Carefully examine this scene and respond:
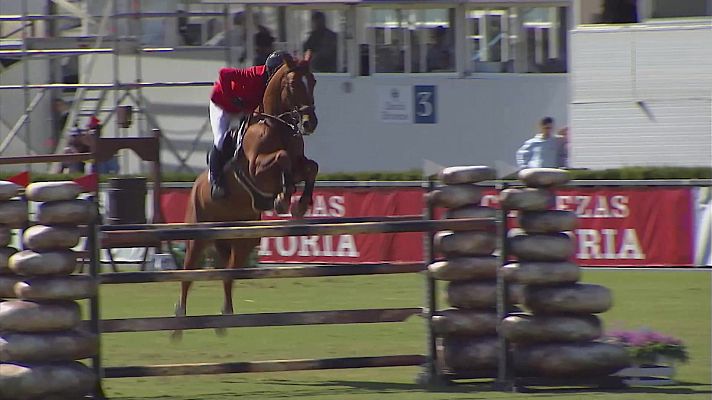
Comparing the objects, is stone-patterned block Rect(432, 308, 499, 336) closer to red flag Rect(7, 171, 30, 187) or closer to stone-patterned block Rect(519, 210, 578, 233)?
stone-patterned block Rect(519, 210, 578, 233)

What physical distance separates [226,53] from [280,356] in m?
13.4

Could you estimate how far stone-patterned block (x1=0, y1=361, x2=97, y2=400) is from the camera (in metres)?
7.81

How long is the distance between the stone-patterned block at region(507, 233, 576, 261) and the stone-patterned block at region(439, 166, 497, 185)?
605 mm

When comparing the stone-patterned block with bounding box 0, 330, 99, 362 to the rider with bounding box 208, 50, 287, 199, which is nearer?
the stone-patterned block with bounding box 0, 330, 99, 362

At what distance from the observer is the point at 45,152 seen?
23594mm

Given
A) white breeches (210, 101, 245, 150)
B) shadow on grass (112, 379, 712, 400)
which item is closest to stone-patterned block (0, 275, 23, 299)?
shadow on grass (112, 379, 712, 400)

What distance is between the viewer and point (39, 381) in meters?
7.82

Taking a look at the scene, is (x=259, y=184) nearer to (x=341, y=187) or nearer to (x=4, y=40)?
(x=341, y=187)

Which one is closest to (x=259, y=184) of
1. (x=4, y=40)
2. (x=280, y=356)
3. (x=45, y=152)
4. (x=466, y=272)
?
(x=280, y=356)

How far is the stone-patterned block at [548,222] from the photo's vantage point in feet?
28.0

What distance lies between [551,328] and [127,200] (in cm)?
785

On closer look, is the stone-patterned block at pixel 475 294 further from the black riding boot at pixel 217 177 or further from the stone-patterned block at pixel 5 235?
the black riding boot at pixel 217 177

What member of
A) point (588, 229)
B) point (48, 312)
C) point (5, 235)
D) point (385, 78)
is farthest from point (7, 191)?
point (385, 78)

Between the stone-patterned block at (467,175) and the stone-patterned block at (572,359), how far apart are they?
3.76ft
